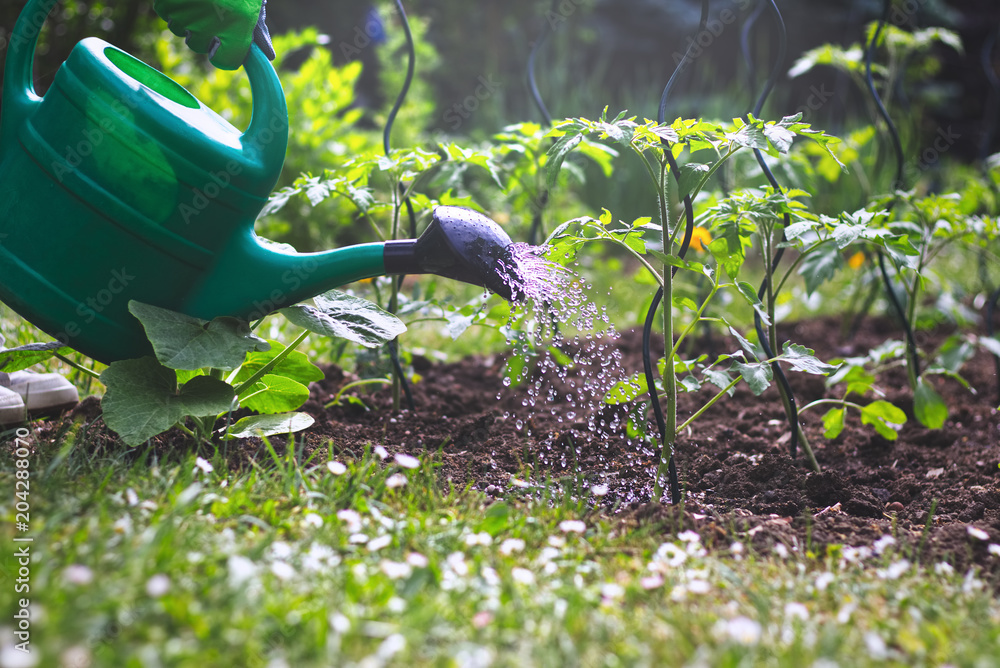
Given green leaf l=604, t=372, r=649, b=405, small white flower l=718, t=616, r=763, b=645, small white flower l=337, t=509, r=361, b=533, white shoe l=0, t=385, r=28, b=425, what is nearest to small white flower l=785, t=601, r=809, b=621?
small white flower l=718, t=616, r=763, b=645

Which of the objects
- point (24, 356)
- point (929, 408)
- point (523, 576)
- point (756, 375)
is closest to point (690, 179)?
point (756, 375)

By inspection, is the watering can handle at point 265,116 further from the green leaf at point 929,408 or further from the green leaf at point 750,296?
the green leaf at point 929,408

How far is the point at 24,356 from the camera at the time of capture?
155 centimetres

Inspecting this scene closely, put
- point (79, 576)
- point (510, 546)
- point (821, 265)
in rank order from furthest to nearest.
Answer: point (821, 265)
point (510, 546)
point (79, 576)

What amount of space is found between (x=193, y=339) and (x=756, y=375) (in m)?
1.11

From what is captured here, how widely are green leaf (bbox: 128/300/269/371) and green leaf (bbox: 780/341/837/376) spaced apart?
1.08 meters

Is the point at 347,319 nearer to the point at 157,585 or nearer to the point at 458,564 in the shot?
the point at 458,564

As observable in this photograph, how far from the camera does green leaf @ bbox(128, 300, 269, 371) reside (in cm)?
131

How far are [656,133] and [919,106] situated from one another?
672 centimetres

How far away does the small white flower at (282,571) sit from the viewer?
1011mm

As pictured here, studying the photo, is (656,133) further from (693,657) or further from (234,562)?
(234,562)

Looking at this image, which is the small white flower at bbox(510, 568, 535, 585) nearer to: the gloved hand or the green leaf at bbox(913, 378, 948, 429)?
the gloved hand

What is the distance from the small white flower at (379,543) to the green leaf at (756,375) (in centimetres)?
75

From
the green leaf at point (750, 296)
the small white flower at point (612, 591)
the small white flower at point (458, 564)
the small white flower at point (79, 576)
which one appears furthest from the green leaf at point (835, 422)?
the small white flower at point (79, 576)
